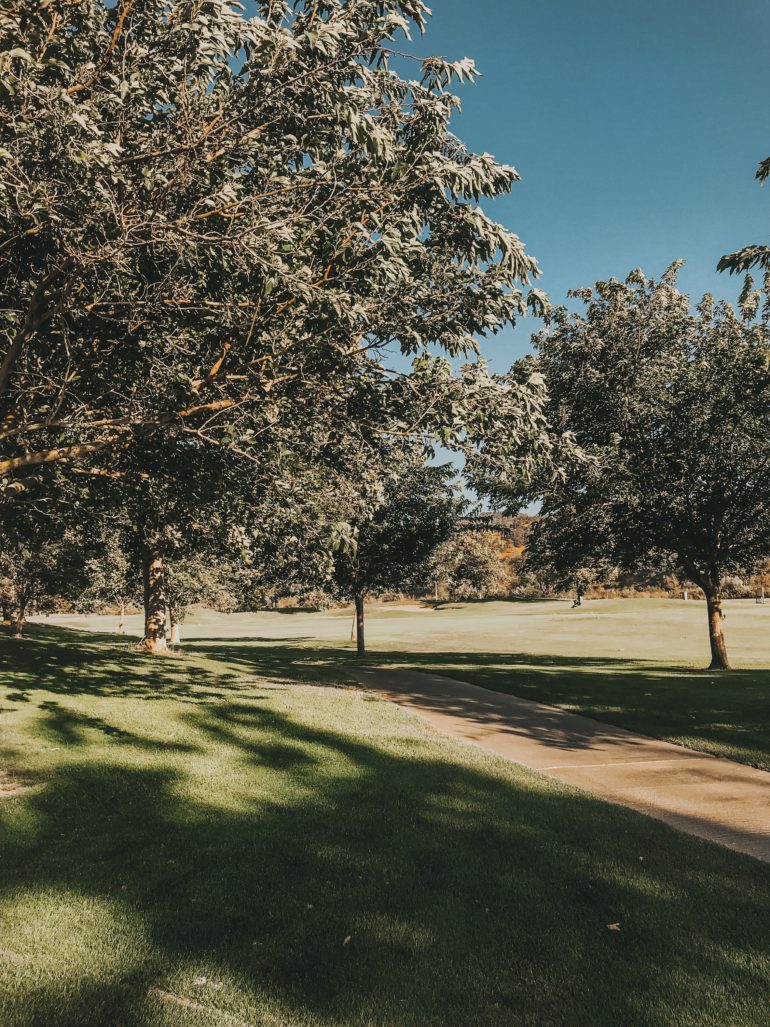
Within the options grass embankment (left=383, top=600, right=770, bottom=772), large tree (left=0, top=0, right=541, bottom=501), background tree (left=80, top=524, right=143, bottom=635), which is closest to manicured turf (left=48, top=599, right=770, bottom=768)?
grass embankment (left=383, top=600, right=770, bottom=772)

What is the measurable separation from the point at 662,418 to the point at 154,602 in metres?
16.8

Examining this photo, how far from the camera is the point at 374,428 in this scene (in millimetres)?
7879

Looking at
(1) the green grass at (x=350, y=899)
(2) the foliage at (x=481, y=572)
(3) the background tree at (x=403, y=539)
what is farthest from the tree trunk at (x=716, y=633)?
(2) the foliage at (x=481, y=572)

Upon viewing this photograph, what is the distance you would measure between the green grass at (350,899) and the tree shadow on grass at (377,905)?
14 millimetres

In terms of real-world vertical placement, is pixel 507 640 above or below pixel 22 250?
below

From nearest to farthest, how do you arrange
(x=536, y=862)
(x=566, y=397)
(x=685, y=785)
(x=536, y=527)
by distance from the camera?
(x=536, y=862) < (x=685, y=785) < (x=566, y=397) < (x=536, y=527)

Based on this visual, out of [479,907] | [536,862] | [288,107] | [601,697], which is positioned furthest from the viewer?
[601,697]

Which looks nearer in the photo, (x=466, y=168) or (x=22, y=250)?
(x=466, y=168)

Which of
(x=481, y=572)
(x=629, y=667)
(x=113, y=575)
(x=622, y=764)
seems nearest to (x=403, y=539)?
(x=629, y=667)

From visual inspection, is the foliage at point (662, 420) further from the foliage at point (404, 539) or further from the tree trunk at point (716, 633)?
the foliage at point (404, 539)

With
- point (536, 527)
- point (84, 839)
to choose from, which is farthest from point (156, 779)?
point (536, 527)

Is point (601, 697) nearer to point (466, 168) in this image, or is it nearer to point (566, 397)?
point (566, 397)

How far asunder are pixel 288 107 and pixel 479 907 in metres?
6.87

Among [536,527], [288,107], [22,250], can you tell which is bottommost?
[536,527]
